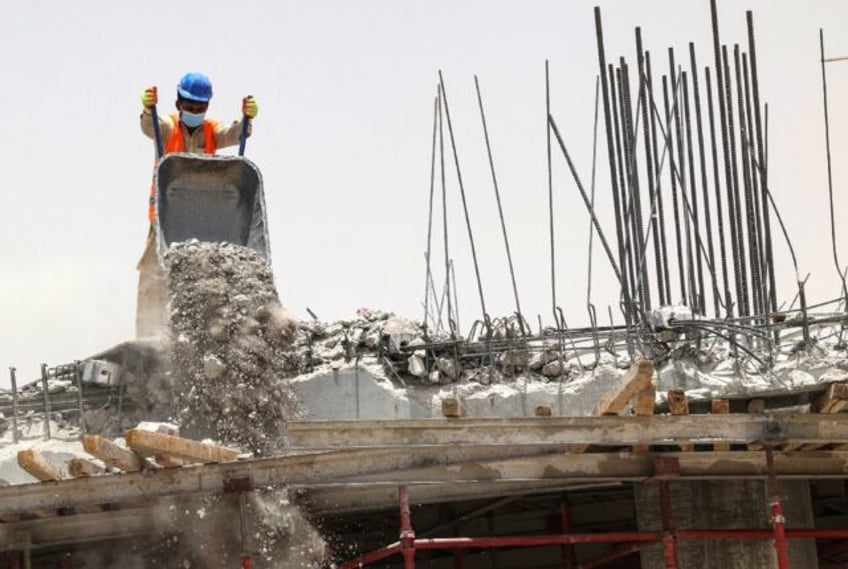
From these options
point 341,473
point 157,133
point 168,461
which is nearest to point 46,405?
point 157,133

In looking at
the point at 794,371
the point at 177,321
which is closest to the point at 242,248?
the point at 177,321

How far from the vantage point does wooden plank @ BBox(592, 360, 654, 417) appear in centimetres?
1055

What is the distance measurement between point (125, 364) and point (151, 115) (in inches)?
89.9

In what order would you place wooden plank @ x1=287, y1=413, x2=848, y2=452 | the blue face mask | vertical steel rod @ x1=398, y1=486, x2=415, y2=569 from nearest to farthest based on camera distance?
wooden plank @ x1=287, y1=413, x2=848, y2=452 → vertical steel rod @ x1=398, y1=486, x2=415, y2=569 → the blue face mask

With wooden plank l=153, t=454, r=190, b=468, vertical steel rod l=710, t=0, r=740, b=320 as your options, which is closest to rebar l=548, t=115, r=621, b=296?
vertical steel rod l=710, t=0, r=740, b=320

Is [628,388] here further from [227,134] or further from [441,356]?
[227,134]

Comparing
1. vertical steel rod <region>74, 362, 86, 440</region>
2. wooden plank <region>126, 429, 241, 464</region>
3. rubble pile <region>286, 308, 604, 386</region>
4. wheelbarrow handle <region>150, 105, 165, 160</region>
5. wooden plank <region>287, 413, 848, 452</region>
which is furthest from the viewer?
wheelbarrow handle <region>150, 105, 165, 160</region>

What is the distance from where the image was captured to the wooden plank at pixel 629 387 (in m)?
10.5

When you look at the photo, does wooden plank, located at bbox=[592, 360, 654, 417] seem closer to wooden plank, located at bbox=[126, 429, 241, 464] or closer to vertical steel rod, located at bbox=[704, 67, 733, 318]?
wooden plank, located at bbox=[126, 429, 241, 464]

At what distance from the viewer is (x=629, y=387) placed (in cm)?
1079

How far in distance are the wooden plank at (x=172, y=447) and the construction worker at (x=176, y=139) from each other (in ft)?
15.2

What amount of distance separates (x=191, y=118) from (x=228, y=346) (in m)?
2.69

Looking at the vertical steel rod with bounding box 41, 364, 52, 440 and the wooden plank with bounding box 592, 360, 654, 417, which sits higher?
the vertical steel rod with bounding box 41, 364, 52, 440

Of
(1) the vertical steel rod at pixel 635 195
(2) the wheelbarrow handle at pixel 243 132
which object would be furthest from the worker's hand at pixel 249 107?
(1) the vertical steel rod at pixel 635 195
